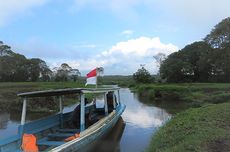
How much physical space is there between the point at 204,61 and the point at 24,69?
3535 centimetres

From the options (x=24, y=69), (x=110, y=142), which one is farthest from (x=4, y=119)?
(x=24, y=69)

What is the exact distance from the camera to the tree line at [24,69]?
63.2 metres

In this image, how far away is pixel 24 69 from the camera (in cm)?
6919

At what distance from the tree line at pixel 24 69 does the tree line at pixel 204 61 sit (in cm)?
2596

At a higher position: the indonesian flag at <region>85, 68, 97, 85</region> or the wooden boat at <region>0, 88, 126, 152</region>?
the indonesian flag at <region>85, 68, 97, 85</region>

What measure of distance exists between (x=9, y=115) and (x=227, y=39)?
40748 mm

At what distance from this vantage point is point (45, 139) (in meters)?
11.9

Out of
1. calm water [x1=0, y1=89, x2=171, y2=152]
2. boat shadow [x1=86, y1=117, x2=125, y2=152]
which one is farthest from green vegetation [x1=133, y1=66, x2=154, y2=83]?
boat shadow [x1=86, y1=117, x2=125, y2=152]

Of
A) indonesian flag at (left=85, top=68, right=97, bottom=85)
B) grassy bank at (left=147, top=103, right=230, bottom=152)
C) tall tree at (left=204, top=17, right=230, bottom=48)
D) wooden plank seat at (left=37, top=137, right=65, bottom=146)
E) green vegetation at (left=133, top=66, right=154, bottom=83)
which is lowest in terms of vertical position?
wooden plank seat at (left=37, top=137, right=65, bottom=146)

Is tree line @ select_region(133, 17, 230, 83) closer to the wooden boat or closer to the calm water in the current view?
the calm water

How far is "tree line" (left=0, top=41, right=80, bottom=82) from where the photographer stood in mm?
63188

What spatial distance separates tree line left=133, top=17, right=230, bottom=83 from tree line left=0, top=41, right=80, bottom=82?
26.0m

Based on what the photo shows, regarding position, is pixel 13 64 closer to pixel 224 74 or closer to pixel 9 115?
pixel 224 74

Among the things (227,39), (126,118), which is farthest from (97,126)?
(227,39)
